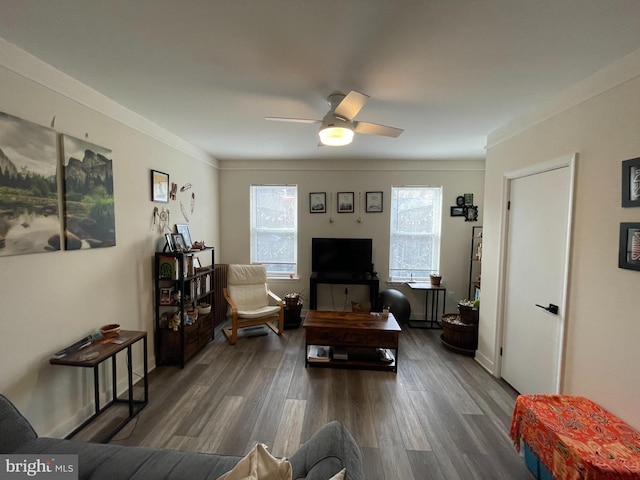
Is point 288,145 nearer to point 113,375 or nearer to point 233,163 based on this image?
point 233,163

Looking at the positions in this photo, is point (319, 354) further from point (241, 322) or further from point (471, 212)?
point (471, 212)

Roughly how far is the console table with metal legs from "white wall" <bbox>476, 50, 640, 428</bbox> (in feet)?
7.15

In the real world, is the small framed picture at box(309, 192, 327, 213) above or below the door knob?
above

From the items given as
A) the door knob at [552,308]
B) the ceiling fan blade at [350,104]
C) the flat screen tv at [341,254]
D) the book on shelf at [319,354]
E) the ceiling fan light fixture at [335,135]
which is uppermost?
the ceiling fan blade at [350,104]

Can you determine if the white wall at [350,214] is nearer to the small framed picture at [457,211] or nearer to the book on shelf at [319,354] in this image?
the small framed picture at [457,211]

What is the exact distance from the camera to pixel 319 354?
2.99m

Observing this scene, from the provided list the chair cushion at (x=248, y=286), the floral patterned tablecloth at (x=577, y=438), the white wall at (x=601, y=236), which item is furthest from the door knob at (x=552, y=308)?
the chair cushion at (x=248, y=286)

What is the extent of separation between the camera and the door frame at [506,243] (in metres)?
1.90

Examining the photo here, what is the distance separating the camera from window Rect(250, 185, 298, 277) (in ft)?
14.5

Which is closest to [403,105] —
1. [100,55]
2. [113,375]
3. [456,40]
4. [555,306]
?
[456,40]

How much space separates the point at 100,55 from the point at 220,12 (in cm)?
93

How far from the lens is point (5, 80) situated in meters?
1.50

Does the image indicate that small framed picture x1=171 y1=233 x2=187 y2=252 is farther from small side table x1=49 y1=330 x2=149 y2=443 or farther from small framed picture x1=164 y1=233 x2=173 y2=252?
small side table x1=49 y1=330 x2=149 y2=443

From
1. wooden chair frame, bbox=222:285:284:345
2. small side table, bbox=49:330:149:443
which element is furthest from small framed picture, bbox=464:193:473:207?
small side table, bbox=49:330:149:443
